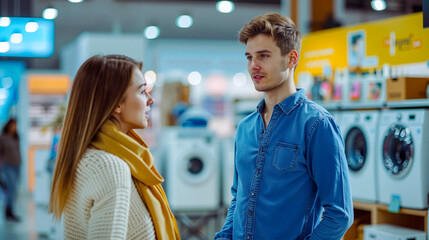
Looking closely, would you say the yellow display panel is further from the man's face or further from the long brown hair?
the long brown hair

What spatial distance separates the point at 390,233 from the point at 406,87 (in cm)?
112

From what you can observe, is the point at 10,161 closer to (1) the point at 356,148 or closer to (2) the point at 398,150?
(1) the point at 356,148

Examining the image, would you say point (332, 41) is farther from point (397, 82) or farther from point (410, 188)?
point (410, 188)

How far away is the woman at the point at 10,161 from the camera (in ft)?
27.1

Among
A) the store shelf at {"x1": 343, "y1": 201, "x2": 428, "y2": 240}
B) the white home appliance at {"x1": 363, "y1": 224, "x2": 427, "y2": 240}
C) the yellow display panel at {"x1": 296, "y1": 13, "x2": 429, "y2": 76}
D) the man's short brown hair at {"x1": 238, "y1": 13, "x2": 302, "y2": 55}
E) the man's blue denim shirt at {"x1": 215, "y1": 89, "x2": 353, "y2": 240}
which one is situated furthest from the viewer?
the yellow display panel at {"x1": 296, "y1": 13, "x2": 429, "y2": 76}

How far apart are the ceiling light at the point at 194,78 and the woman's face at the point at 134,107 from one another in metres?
12.2

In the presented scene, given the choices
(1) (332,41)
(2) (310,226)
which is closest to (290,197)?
(2) (310,226)

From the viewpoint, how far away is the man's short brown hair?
77.2 inches

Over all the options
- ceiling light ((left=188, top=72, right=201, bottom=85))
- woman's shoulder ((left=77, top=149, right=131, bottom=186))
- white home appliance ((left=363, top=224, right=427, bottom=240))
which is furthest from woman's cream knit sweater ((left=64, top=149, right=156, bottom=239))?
ceiling light ((left=188, top=72, right=201, bottom=85))

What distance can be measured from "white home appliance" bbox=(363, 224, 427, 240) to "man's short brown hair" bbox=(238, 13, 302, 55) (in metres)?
2.17

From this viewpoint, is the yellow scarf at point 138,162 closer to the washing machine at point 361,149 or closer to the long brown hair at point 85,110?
the long brown hair at point 85,110

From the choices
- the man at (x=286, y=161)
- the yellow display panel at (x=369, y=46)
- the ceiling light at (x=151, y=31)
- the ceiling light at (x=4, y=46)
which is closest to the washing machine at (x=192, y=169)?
the yellow display panel at (x=369, y=46)

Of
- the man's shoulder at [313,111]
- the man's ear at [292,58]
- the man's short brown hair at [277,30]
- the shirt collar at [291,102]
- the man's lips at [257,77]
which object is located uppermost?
the man's short brown hair at [277,30]

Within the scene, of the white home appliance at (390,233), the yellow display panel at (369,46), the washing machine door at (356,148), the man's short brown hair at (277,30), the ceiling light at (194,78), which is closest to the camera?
the man's short brown hair at (277,30)
